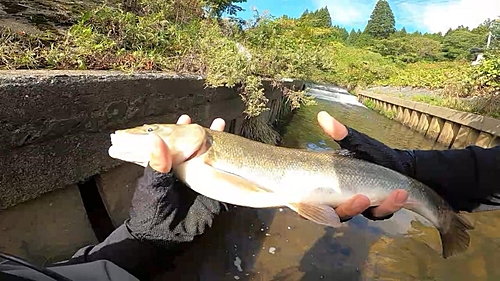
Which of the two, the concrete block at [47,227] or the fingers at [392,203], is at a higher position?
the fingers at [392,203]

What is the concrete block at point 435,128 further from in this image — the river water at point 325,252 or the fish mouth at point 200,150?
the fish mouth at point 200,150

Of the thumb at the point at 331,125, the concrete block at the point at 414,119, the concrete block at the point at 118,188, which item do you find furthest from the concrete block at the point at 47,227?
the concrete block at the point at 414,119

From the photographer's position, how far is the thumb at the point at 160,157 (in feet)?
5.42

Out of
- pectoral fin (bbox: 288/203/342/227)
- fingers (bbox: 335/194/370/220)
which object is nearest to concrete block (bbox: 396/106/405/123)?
fingers (bbox: 335/194/370/220)

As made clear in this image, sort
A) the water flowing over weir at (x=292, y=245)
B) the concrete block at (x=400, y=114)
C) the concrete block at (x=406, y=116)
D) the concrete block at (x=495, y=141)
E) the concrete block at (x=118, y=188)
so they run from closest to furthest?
1. the concrete block at (x=118, y=188)
2. the water flowing over weir at (x=292, y=245)
3. the concrete block at (x=495, y=141)
4. the concrete block at (x=406, y=116)
5. the concrete block at (x=400, y=114)

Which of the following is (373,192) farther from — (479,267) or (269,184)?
(479,267)

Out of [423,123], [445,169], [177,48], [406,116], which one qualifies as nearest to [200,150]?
[445,169]

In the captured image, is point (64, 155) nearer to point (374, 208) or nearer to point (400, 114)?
point (374, 208)

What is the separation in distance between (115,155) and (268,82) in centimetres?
573

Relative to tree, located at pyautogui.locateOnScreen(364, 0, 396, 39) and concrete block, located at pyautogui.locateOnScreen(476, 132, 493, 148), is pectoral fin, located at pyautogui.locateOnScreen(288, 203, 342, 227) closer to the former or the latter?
concrete block, located at pyautogui.locateOnScreen(476, 132, 493, 148)

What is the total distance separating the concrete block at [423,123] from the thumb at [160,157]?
15.3 meters

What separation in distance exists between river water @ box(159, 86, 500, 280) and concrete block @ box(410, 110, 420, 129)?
1180cm

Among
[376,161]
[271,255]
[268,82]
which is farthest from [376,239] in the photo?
[268,82]

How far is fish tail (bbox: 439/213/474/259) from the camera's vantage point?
2.29 meters
